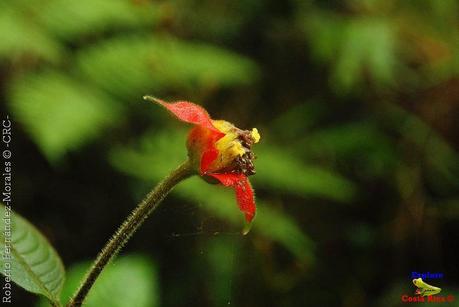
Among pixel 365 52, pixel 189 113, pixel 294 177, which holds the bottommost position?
pixel 294 177

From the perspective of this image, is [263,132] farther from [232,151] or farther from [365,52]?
[232,151]

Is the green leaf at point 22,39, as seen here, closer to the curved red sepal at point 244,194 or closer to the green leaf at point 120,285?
the green leaf at point 120,285

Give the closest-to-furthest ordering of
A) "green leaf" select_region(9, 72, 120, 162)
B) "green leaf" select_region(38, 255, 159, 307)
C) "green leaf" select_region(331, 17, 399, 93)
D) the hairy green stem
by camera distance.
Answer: the hairy green stem < "green leaf" select_region(38, 255, 159, 307) < "green leaf" select_region(9, 72, 120, 162) < "green leaf" select_region(331, 17, 399, 93)

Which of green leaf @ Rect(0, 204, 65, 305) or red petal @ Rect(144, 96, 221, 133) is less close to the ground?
red petal @ Rect(144, 96, 221, 133)

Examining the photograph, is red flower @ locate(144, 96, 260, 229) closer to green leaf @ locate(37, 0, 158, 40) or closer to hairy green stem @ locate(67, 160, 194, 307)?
hairy green stem @ locate(67, 160, 194, 307)

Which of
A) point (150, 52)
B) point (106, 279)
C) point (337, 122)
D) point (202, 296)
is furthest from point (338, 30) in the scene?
point (106, 279)

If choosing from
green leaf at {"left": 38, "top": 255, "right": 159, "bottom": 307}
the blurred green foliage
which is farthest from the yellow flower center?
the blurred green foliage

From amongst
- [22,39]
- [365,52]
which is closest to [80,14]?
[22,39]
